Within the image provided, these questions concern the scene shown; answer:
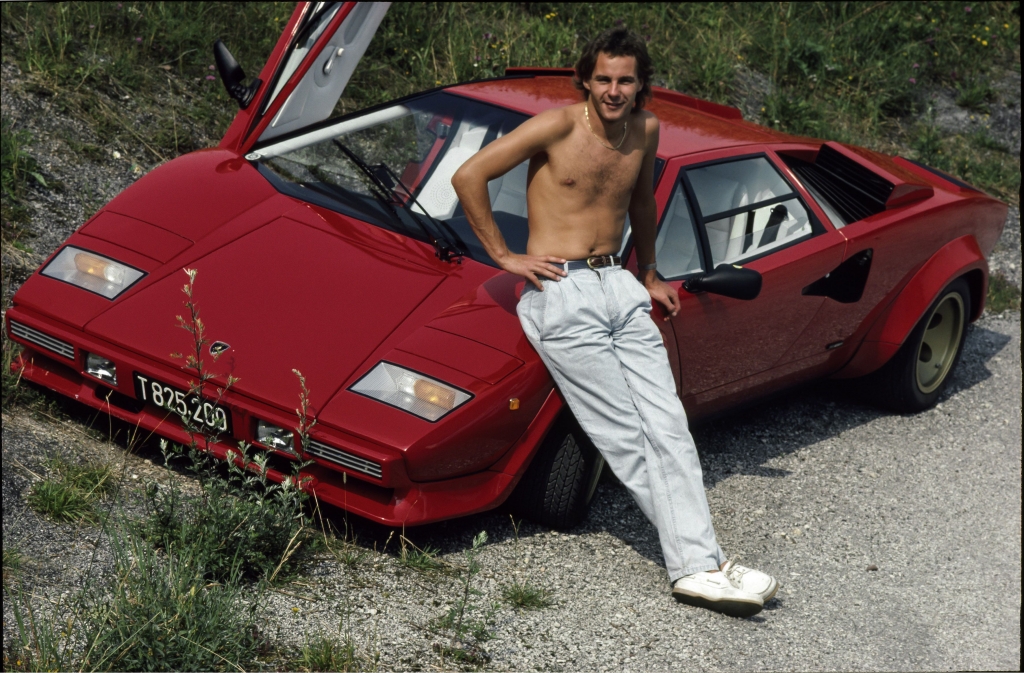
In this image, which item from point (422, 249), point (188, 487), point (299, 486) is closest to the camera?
point (299, 486)

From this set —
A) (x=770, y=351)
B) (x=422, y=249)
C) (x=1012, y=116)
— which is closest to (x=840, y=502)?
(x=770, y=351)

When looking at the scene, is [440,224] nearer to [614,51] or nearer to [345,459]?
[614,51]

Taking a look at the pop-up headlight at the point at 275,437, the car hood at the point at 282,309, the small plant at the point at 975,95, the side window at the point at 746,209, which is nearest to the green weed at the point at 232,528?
the pop-up headlight at the point at 275,437

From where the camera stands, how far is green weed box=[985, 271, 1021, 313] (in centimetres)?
766

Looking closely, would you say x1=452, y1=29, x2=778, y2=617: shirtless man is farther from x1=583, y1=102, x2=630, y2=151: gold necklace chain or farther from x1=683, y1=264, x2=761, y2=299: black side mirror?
x1=683, y1=264, x2=761, y2=299: black side mirror

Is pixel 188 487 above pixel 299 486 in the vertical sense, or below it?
below

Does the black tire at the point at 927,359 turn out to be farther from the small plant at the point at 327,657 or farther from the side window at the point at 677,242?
the small plant at the point at 327,657

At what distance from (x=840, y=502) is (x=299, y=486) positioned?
241 cm

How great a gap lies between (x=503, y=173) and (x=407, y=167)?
3.17ft

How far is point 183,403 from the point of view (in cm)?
393

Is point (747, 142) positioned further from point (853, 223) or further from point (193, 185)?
point (193, 185)

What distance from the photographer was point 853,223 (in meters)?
5.38

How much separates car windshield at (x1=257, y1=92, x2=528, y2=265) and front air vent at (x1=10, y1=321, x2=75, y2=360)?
1.10 m

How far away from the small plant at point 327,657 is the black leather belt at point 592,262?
148 centimetres
